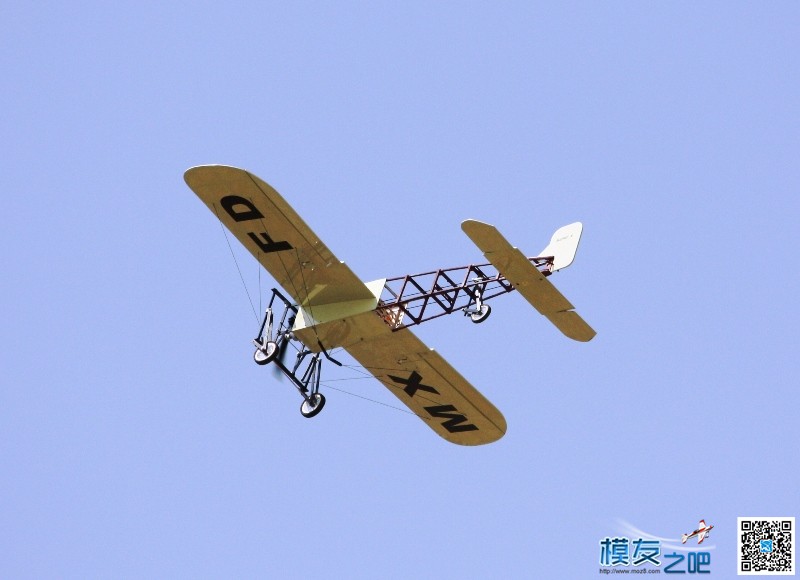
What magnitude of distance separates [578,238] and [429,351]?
3544mm

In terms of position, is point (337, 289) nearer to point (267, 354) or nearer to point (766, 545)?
point (267, 354)

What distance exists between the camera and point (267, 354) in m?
22.4

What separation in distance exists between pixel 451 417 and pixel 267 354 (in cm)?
472

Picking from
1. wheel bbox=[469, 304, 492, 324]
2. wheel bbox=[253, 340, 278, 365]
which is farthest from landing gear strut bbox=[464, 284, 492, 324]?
wheel bbox=[253, 340, 278, 365]

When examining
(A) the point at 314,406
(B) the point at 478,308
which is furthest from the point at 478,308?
(A) the point at 314,406

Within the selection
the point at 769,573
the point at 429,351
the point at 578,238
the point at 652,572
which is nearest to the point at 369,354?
the point at 429,351

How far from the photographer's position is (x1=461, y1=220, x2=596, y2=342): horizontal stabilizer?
20.5 meters

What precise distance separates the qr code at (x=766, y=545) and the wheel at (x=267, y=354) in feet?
28.8

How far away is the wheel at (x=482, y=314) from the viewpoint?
70.8 ft

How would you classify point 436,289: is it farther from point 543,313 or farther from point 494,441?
point 494,441

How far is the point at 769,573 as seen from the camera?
72.1 ft

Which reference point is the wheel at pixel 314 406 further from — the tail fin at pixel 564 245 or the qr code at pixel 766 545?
the qr code at pixel 766 545

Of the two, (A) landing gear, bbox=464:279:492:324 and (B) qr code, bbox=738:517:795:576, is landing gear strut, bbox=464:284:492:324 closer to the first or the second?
(A) landing gear, bbox=464:279:492:324

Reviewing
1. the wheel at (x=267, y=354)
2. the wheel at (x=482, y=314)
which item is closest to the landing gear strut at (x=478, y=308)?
the wheel at (x=482, y=314)
